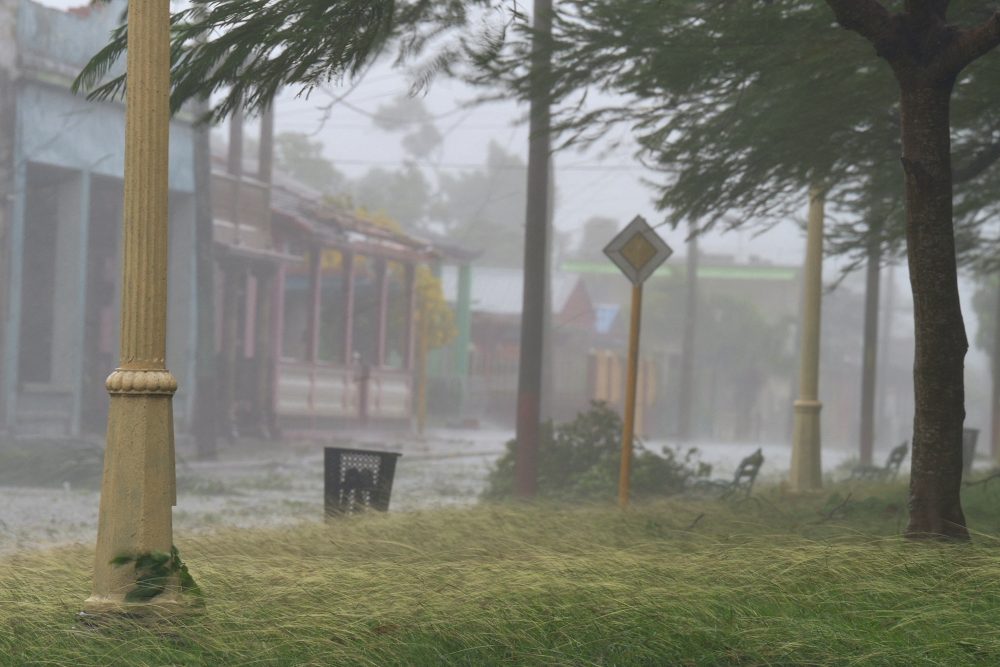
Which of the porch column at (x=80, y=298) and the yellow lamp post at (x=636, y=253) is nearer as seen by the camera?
the yellow lamp post at (x=636, y=253)

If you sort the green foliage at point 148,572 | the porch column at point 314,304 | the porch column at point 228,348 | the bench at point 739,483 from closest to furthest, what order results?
the green foliage at point 148,572
the bench at point 739,483
the porch column at point 228,348
the porch column at point 314,304

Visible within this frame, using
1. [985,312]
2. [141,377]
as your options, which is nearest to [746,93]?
[141,377]

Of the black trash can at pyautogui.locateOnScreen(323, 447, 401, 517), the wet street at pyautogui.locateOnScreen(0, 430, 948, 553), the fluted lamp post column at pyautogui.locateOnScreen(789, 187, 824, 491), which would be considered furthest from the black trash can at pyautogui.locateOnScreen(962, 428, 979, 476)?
the black trash can at pyautogui.locateOnScreen(323, 447, 401, 517)

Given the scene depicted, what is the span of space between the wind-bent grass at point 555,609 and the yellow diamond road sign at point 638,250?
15.7ft

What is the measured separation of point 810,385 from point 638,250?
18.9 feet

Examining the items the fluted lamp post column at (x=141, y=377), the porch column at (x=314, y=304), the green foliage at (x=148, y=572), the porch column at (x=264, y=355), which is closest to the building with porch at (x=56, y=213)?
the porch column at (x=264, y=355)

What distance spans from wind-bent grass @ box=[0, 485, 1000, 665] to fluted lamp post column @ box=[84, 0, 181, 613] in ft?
0.98

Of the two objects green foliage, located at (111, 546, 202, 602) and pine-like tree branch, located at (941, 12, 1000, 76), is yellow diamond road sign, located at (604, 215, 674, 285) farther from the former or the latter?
green foliage, located at (111, 546, 202, 602)

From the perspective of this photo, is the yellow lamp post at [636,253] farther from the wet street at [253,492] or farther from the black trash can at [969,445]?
the black trash can at [969,445]

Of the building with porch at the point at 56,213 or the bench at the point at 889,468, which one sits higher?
the building with porch at the point at 56,213

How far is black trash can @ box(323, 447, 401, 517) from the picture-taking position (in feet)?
42.2

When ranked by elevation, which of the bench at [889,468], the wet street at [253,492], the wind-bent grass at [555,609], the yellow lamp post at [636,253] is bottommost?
the wet street at [253,492]

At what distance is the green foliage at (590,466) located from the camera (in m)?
18.3

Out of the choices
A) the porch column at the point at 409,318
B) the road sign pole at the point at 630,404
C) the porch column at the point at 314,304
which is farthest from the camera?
the porch column at the point at 409,318
